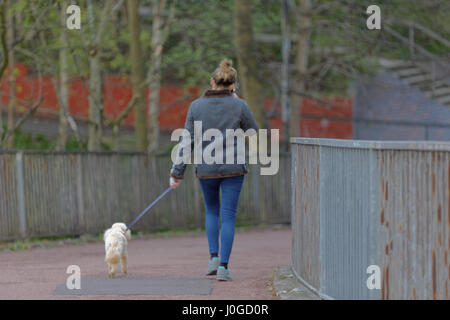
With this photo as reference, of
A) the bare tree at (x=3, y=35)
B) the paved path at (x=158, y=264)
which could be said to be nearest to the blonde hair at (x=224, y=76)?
the paved path at (x=158, y=264)

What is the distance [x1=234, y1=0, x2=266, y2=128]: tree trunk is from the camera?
17.7 metres

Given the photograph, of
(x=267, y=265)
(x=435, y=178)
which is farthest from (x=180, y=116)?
(x=435, y=178)

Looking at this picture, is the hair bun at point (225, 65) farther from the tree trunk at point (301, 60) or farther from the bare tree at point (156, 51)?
the tree trunk at point (301, 60)

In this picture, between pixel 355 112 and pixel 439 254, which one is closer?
pixel 439 254

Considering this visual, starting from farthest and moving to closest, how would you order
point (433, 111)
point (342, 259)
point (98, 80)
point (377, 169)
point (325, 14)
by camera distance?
point (433, 111) < point (325, 14) < point (98, 80) < point (342, 259) < point (377, 169)

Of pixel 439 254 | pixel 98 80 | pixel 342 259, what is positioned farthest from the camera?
pixel 98 80

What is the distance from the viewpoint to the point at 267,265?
9508mm

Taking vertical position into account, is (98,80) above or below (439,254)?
above

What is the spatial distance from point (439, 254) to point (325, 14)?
15.3 metres

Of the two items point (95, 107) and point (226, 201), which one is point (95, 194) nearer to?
point (95, 107)

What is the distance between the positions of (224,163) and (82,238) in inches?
264

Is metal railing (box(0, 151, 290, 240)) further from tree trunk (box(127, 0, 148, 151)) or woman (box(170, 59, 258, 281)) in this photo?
woman (box(170, 59, 258, 281))

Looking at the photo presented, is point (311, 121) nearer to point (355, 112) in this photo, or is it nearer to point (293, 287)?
point (355, 112)

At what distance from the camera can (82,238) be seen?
13758 millimetres
